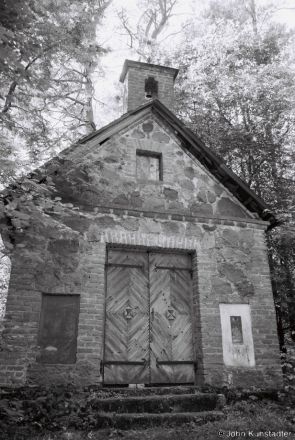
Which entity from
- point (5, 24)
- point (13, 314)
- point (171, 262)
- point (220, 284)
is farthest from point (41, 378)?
point (5, 24)

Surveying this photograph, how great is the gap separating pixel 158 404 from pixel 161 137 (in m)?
5.01

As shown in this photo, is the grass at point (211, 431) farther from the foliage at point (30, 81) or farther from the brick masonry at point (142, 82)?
the brick masonry at point (142, 82)

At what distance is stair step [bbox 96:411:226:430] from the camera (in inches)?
198

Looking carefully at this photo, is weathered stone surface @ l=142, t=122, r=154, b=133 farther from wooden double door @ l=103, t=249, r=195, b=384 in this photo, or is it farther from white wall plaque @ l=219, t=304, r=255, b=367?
white wall plaque @ l=219, t=304, r=255, b=367

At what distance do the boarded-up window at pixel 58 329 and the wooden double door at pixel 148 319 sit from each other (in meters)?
0.63

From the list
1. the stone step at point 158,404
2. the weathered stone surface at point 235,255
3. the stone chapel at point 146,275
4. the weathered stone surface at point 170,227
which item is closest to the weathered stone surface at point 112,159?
the stone chapel at point 146,275

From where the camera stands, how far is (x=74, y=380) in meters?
5.81

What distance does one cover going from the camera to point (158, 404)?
5.52 metres

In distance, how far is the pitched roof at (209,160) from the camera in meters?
7.84

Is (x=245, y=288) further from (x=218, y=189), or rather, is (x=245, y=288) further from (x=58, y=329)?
(x=58, y=329)

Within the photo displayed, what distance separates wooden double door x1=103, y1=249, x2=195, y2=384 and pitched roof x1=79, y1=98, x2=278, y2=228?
191 cm

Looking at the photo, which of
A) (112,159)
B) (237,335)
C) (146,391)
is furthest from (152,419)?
(112,159)

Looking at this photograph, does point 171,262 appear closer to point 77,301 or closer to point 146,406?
point 77,301

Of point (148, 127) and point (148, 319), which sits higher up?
point (148, 127)
